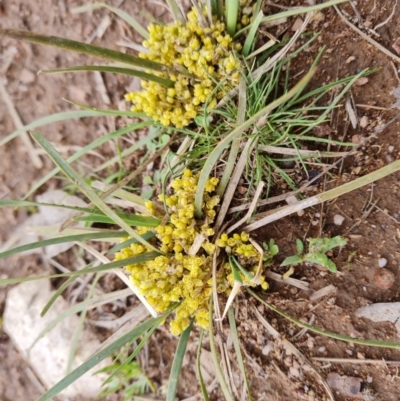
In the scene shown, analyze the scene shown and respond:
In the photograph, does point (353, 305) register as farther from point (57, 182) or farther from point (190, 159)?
point (57, 182)

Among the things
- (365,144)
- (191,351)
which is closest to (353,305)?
(365,144)

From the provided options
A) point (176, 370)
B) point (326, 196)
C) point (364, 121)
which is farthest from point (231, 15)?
point (176, 370)

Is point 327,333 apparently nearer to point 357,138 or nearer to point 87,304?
point 357,138

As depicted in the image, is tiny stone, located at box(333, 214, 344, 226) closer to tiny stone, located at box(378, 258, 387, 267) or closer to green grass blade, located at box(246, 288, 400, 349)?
tiny stone, located at box(378, 258, 387, 267)

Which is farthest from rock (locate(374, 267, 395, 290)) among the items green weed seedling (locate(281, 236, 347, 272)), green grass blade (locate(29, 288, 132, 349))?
green grass blade (locate(29, 288, 132, 349))

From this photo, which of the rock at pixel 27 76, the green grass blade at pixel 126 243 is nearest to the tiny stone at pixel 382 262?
the green grass blade at pixel 126 243
